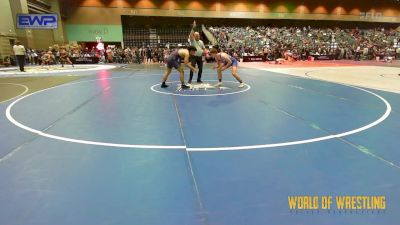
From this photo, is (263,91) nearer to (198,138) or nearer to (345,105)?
(345,105)

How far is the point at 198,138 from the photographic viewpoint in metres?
4.19

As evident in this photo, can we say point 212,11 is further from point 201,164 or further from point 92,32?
point 201,164

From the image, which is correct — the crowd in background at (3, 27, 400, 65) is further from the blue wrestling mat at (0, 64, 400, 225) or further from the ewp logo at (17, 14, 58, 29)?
the blue wrestling mat at (0, 64, 400, 225)

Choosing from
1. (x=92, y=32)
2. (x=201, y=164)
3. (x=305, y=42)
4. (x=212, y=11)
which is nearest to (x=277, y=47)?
(x=305, y=42)

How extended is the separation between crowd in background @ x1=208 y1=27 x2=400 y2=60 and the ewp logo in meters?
14.4

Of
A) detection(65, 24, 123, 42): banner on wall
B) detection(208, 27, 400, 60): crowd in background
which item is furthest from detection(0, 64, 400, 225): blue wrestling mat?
detection(65, 24, 123, 42): banner on wall

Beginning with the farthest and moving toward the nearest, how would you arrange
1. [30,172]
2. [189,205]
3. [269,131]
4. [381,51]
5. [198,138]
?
[381,51] < [269,131] < [198,138] < [30,172] < [189,205]

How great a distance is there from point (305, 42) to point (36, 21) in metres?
24.7

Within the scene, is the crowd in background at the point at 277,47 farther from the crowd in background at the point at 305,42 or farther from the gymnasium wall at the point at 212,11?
the gymnasium wall at the point at 212,11

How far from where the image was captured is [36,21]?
20938 millimetres

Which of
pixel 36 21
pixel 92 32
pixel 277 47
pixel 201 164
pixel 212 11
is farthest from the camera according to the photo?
pixel 212 11

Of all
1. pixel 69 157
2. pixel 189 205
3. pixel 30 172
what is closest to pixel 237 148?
pixel 189 205

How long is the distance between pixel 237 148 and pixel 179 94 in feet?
13.7

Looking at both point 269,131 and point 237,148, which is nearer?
point 237,148
